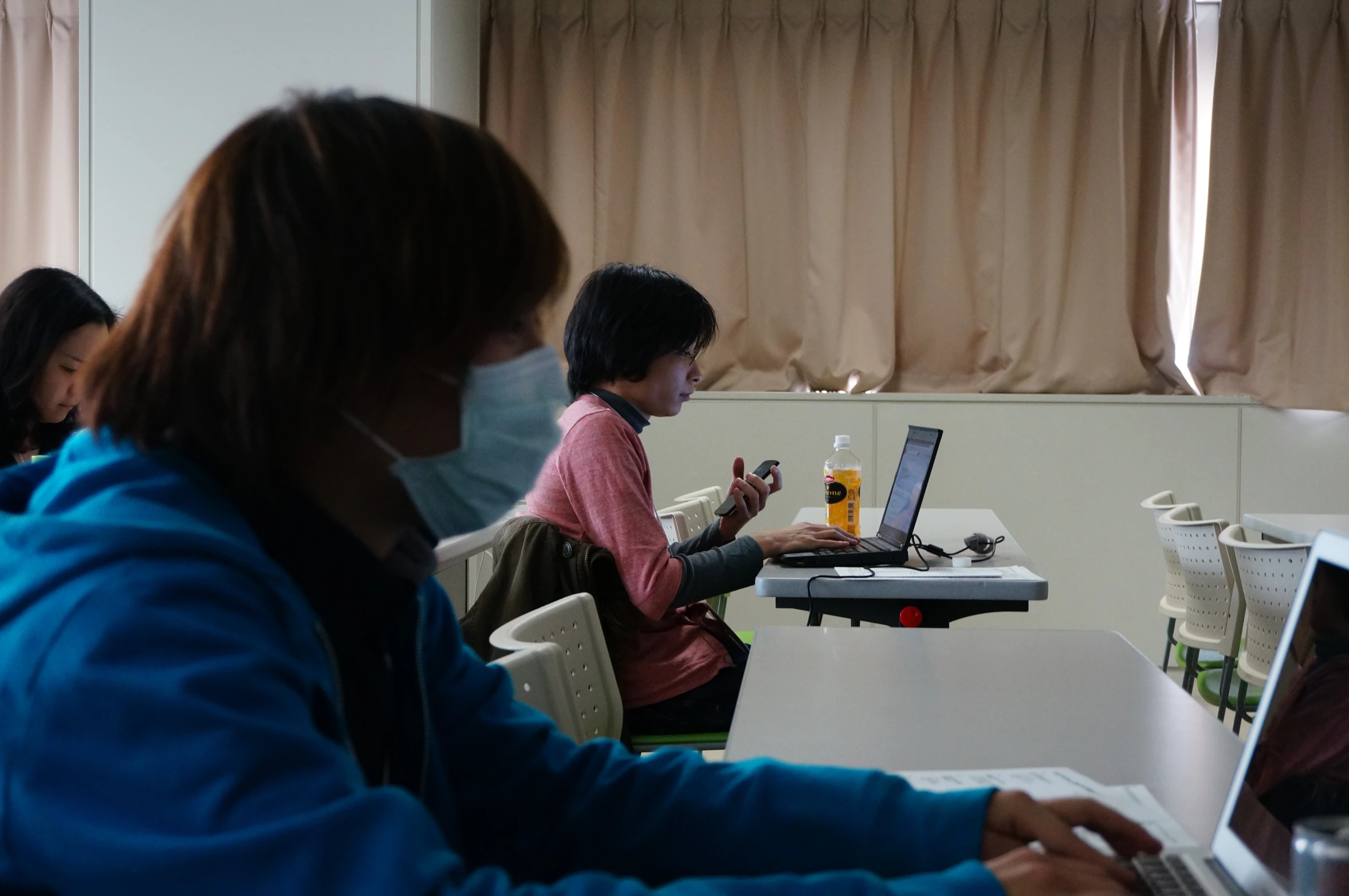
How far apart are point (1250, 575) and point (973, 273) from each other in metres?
2.38

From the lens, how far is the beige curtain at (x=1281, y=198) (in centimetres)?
442

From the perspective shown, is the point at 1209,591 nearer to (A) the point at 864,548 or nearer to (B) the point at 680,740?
(A) the point at 864,548

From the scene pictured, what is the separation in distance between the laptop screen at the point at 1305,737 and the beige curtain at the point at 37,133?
4894 millimetres

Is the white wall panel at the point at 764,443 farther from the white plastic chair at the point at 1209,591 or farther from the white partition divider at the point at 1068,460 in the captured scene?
the white plastic chair at the point at 1209,591

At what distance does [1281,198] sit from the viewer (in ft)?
14.6

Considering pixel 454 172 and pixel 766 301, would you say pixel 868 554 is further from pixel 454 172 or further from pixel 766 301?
pixel 766 301

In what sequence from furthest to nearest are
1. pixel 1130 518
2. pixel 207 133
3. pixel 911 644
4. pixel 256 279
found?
pixel 1130 518
pixel 207 133
pixel 911 644
pixel 256 279

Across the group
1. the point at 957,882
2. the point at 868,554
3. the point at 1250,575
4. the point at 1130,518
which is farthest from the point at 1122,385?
the point at 957,882

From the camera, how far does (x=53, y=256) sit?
4.73 metres

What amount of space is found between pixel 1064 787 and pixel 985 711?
30 centimetres

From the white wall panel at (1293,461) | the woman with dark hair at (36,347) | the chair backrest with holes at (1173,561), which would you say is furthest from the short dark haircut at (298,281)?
the white wall panel at (1293,461)

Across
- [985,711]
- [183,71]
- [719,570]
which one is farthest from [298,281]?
[183,71]

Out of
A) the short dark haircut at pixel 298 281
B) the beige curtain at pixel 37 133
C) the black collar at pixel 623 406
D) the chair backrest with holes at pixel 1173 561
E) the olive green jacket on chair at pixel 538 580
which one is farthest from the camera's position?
the beige curtain at pixel 37 133

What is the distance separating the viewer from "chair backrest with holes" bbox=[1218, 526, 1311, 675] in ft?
7.73
